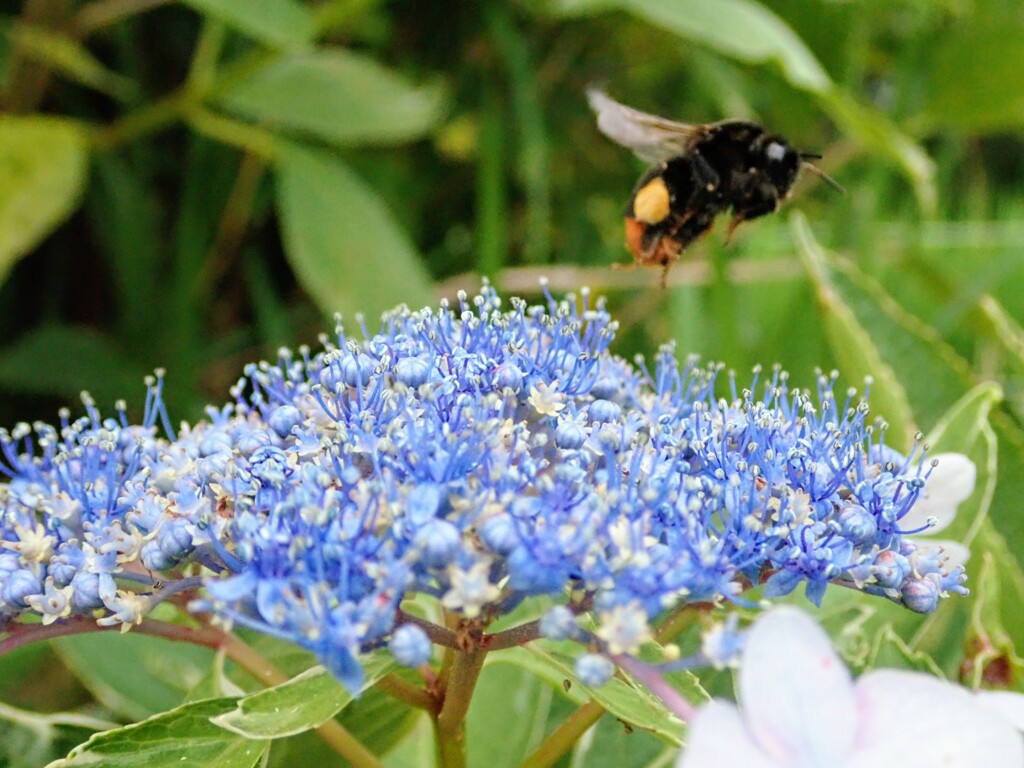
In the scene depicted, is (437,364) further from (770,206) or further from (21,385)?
(21,385)

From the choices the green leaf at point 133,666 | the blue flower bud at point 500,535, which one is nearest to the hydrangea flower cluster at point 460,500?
the blue flower bud at point 500,535

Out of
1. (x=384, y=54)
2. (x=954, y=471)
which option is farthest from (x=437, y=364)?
(x=384, y=54)

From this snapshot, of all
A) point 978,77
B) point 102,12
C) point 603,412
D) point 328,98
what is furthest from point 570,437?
point 978,77

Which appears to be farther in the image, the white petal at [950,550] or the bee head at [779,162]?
the bee head at [779,162]

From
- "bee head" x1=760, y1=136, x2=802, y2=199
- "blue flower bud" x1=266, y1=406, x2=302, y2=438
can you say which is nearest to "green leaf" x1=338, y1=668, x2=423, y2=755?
"blue flower bud" x1=266, y1=406, x2=302, y2=438

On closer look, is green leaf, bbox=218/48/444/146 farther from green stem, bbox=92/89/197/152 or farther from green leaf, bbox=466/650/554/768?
green leaf, bbox=466/650/554/768

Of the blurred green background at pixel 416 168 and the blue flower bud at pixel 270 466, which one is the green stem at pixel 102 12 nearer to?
the blurred green background at pixel 416 168
